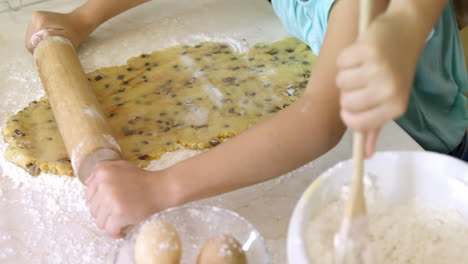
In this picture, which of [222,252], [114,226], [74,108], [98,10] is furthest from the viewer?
[98,10]

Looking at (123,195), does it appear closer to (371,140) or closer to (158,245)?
(158,245)

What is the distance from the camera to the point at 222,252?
1.77 feet

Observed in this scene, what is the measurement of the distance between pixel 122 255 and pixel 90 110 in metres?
0.30

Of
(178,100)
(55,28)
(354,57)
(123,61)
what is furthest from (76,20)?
(354,57)

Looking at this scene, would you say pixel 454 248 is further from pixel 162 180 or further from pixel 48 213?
pixel 48 213

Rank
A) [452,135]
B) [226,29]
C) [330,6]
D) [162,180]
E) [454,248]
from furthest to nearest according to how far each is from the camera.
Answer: [226,29] → [452,135] → [330,6] → [162,180] → [454,248]

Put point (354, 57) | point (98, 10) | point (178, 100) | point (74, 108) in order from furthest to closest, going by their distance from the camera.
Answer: point (98, 10) < point (178, 100) < point (74, 108) < point (354, 57)

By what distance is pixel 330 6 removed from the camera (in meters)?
0.80

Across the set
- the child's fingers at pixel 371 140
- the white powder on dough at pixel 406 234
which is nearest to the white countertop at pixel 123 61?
the white powder on dough at pixel 406 234

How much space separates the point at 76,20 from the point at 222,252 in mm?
742

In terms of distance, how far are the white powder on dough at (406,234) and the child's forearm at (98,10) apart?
780mm

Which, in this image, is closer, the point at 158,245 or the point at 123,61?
the point at 158,245

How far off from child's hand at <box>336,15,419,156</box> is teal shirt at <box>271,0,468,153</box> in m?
0.44

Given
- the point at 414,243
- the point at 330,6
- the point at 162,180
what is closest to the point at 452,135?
the point at 330,6
